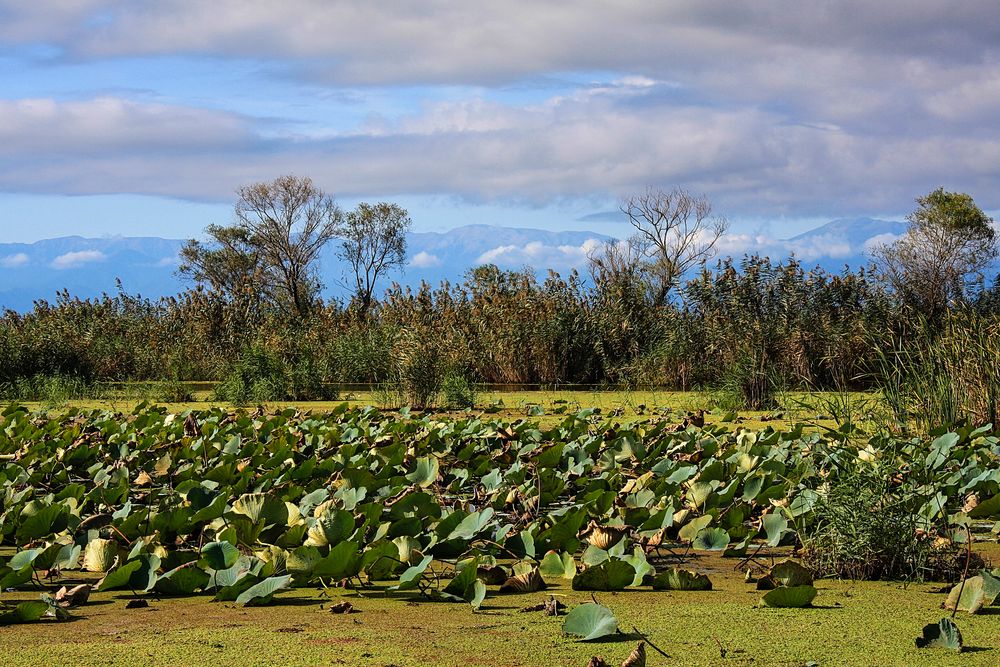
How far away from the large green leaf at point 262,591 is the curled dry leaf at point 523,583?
2.21 ft

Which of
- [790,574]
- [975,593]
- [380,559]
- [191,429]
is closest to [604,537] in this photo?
[790,574]

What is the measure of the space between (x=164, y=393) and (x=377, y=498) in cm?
899

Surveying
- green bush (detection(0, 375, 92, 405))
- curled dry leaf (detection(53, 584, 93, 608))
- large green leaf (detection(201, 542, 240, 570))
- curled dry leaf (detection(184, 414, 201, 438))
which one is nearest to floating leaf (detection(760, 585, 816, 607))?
large green leaf (detection(201, 542, 240, 570))

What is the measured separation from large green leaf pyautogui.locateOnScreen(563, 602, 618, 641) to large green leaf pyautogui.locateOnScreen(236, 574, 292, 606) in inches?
35.1

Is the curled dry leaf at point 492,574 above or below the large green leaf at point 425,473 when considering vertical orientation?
below

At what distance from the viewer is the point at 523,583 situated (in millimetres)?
3352

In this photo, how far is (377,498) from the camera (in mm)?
4844

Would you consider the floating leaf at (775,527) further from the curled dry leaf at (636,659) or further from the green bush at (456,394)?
the green bush at (456,394)

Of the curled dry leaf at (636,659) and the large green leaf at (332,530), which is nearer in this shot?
the curled dry leaf at (636,659)

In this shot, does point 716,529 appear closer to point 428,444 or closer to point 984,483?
point 984,483

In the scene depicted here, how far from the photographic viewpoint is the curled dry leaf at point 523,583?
3.34m

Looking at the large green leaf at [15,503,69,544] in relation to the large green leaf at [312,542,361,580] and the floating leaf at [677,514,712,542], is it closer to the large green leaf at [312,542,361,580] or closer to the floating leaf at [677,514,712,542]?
the large green leaf at [312,542,361,580]

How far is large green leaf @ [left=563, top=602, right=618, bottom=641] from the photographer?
2678mm

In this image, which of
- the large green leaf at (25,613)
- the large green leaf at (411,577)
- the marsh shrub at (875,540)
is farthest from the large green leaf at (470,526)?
the large green leaf at (25,613)
